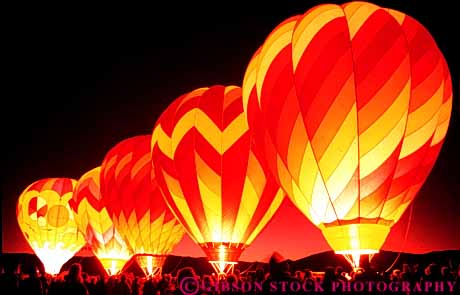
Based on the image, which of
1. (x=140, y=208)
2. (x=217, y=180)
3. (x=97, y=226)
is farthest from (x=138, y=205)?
(x=217, y=180)

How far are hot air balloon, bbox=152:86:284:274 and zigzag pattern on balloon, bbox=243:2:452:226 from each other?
1923mm

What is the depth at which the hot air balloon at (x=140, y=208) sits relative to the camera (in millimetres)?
12250

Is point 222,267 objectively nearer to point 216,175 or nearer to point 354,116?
point 216,175

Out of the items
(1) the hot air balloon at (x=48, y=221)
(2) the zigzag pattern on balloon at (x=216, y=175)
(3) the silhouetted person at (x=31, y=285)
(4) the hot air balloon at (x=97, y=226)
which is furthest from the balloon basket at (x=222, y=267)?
(1) the hot air balloon at (x=48, y=221)

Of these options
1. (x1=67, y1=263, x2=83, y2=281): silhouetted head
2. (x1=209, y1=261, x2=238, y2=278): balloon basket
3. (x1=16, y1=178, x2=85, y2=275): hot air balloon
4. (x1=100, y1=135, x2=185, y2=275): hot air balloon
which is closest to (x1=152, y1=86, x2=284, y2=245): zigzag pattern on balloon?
(x1=209, y1=261, x2=238, y2=278): balloon basket

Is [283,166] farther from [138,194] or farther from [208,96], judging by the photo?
[138,194]

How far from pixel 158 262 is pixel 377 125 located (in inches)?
266

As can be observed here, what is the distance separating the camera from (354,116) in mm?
6906

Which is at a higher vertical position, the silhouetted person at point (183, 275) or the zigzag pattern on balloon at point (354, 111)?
the zigzag pattern on balloon at point (354, 111)

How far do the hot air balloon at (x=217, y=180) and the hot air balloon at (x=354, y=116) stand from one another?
1940mm

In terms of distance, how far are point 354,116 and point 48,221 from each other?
1256 cm

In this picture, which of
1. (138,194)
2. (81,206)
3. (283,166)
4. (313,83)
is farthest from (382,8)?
(81,206)

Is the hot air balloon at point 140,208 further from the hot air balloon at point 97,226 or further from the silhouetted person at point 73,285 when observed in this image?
the silhouetted person at point 73,285

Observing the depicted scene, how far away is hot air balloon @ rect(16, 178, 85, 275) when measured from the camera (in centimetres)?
1717
